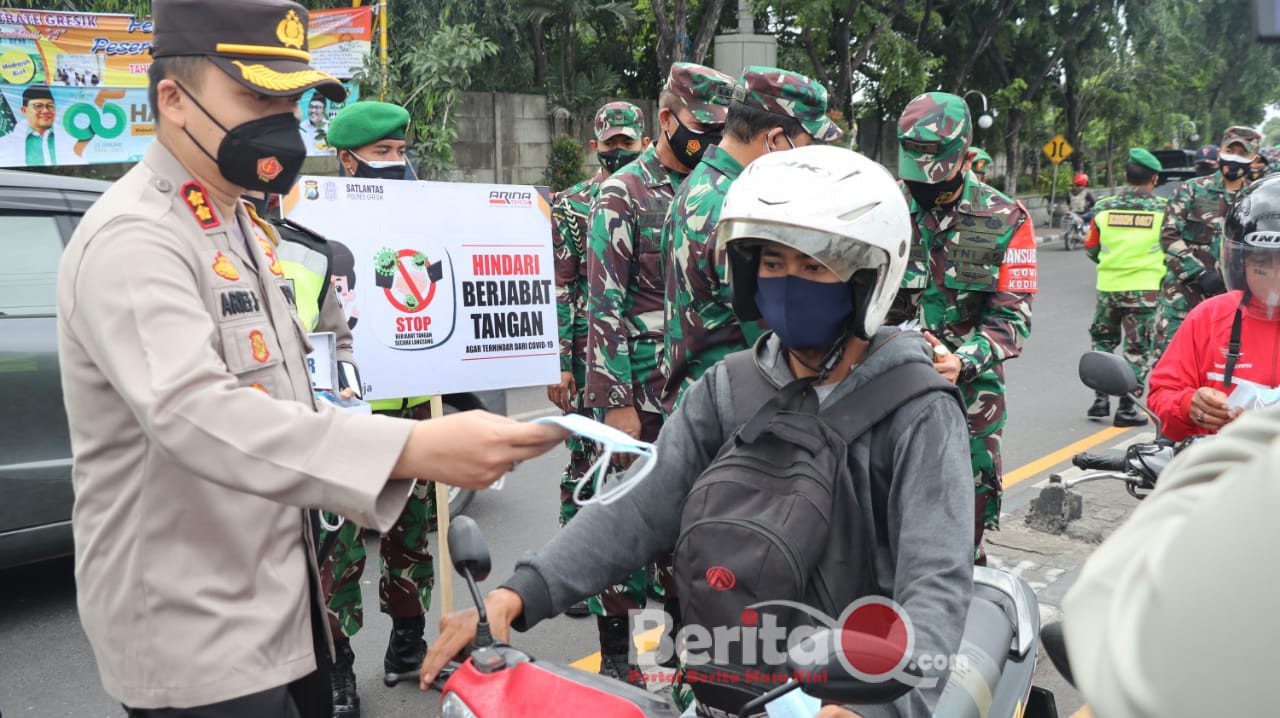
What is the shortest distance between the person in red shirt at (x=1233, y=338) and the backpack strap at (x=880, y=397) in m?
1.50

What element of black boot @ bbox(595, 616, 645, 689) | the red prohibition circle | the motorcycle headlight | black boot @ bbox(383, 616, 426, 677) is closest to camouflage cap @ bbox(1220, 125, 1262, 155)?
black boot @ bbox(595, 616, 645, 689)

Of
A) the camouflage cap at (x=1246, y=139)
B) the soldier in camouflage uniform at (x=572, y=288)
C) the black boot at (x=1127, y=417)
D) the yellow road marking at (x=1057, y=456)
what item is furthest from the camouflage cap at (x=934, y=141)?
the camouflage cap at (x=1246, y=139)

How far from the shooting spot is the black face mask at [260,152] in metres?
2.07

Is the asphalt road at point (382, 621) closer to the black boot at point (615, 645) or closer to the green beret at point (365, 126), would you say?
the black boot at point (615, 645)

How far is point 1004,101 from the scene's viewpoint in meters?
28.4

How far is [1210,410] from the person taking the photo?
3.17m

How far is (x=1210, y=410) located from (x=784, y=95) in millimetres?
1622

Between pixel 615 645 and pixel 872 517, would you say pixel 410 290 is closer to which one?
pixel 615 645

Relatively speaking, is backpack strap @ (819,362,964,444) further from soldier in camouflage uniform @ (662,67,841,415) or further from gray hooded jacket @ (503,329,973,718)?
soldier in camouflage uniform @ (662,67,841,415)

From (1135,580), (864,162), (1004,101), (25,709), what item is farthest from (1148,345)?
(1004,101)

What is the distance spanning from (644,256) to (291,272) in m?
1.35

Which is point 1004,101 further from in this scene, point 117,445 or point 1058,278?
point 117,445

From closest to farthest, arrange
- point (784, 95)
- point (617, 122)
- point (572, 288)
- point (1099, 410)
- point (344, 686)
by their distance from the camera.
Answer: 1. point (784, 95)
2. point (344, 686)
3. point (572, 288)
4. point (617, 122)
5. point (1099, 410)

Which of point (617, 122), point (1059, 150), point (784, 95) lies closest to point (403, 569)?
point (784, 95)
